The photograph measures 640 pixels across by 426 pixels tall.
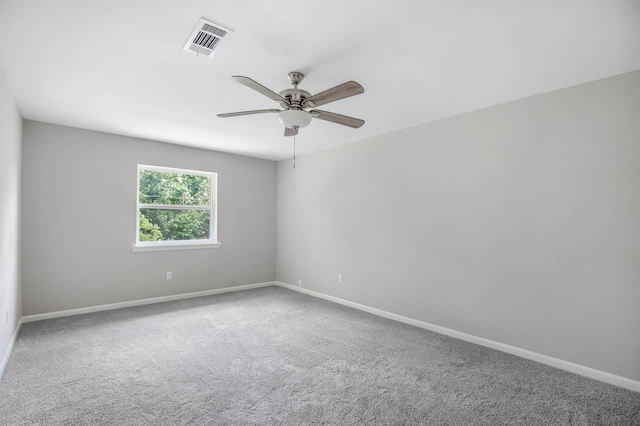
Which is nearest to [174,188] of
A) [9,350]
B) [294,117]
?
[9,350]

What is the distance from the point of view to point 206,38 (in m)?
2.02

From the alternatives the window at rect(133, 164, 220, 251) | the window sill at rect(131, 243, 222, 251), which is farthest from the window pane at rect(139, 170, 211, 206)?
the window sill at rect(131, 243, 222, 251)

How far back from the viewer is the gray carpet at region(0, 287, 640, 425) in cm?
204

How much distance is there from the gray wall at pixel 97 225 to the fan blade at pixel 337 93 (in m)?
3.21

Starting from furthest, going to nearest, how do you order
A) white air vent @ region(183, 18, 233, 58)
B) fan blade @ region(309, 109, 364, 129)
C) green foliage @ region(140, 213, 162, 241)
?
green foliage @ region(140, 213, 162, 241) → fan blade @ region(309, 109, 364, 129) → white air vent @ region(183, 18, 233, 58)

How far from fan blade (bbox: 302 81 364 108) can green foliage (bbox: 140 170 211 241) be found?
3.26 m

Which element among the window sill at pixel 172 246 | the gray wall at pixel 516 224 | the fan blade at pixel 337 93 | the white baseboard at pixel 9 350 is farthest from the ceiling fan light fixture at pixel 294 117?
the window sill at pixel 172 246

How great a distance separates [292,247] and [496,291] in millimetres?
3380

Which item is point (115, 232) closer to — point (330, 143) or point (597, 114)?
point (330, 143)

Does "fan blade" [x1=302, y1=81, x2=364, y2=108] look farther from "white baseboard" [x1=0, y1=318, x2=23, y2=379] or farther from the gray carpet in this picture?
"white baseboard" [x1=0, y1=318, x2=23, y2=379]

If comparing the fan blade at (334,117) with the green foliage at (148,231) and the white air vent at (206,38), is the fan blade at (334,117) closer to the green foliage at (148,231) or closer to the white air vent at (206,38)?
the white air vent at (206,38)

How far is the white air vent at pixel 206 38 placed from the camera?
6.25 ft

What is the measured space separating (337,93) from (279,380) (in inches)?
85.7

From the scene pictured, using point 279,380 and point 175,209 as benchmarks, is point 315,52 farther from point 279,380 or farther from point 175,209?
point 175,209
